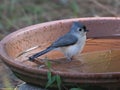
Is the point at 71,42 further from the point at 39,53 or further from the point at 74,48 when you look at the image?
the point at 39,53

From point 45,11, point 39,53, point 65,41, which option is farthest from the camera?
point 45,11

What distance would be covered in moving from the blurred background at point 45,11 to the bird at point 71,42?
258cm

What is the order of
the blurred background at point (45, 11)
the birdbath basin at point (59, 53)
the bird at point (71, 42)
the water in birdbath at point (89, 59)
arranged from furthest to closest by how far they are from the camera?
the blurred background at point (45, 11)
the bird at point (71, 42)
the water in birdbath at point (89, 59)
the birdbath basin at point (59, 53)

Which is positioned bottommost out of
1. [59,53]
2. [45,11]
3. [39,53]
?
[45,11]

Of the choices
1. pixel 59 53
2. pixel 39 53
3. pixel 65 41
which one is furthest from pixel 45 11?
pixel 39 53

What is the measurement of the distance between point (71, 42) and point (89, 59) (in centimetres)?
19

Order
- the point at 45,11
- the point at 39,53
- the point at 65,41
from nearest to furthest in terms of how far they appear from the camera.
A: the point at 39,53 → the point at 65,41 → the point at 45,11

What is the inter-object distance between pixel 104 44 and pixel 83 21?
25 centimetres

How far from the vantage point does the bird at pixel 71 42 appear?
3338 mm

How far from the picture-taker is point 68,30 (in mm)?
3670

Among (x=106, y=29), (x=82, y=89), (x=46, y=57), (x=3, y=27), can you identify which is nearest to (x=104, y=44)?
(x=106, y=29)

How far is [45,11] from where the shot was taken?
6777 millimetres

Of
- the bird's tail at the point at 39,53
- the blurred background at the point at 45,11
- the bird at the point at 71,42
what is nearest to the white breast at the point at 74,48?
the bird at the point at 71,42

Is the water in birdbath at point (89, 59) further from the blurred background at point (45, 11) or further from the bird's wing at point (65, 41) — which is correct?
the blurred background at point (45, 11)
